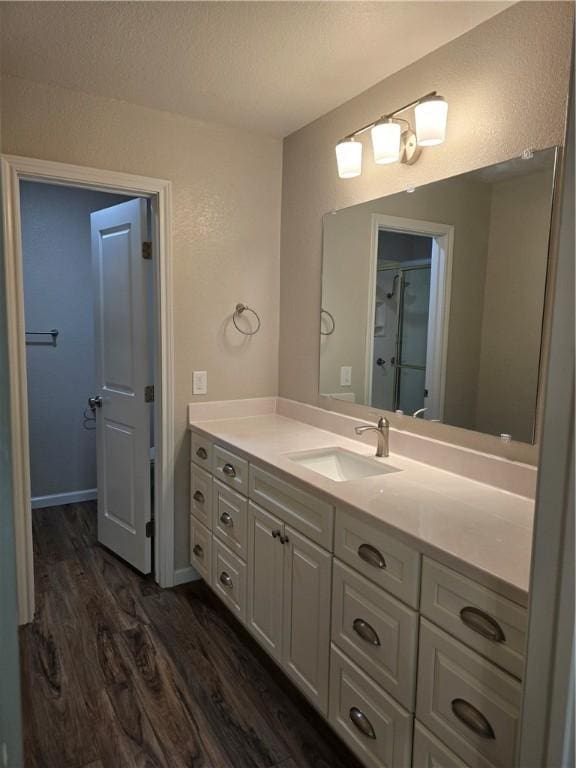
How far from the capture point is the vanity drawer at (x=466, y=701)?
1062 millimetres

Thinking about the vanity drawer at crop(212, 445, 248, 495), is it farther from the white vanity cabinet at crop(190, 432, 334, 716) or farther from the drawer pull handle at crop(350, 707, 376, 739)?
the drawer pull handle at crop(350, 707, 376, 739)

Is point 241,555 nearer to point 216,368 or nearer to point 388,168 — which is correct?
point 216,368

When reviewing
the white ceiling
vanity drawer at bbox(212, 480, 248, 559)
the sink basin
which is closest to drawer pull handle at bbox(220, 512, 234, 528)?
vanity drawer at bbox(212, 480, 248, 559)

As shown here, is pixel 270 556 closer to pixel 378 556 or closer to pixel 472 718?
pixel 378 556

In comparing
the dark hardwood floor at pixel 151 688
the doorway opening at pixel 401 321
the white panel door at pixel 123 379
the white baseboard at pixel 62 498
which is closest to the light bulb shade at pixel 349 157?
the doorway opening at pixel 401 321

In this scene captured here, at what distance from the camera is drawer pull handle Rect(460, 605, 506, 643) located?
3.52 feet

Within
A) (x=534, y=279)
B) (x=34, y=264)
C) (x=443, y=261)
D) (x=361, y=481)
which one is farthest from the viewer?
(x=34, y=264)

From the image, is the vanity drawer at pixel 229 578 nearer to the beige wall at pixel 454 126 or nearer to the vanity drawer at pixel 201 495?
the vanity drawer at pixel 201 495

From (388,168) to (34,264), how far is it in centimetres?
267

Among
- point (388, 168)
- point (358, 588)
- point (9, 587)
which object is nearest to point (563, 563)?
point (9, 587)

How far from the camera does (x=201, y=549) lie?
2.57 metres

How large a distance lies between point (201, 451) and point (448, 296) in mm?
1406

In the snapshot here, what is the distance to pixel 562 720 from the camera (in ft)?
2.34

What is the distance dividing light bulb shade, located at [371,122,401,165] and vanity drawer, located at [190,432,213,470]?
58.5 inches
